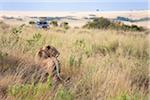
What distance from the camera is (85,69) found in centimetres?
644

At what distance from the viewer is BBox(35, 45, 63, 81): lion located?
5848 millimetres

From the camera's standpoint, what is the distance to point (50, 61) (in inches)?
237

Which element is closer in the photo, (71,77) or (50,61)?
(50,61)

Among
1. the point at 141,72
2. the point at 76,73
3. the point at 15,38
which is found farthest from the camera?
the point at 15,38

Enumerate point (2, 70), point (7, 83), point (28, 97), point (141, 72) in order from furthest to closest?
1. point (141, 72)
2. point (2, 70)
3. point (7, 83)
4. point (28, 97)

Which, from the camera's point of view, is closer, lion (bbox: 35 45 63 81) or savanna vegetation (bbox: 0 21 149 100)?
savanna vegetation (bbox: 0 21 149 100)

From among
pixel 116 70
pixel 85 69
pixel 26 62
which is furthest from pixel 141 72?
pixel 26 62

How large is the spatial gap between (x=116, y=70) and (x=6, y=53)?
1.60 meters

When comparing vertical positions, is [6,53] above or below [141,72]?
above

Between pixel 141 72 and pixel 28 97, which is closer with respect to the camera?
pixel 28 97

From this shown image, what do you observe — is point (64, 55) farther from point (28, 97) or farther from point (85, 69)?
point (28, 97)

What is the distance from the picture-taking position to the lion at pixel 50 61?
19.2 ft

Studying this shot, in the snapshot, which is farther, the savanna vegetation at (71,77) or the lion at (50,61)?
the lion at (50,61)

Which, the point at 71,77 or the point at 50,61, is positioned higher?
the point at 50,61
